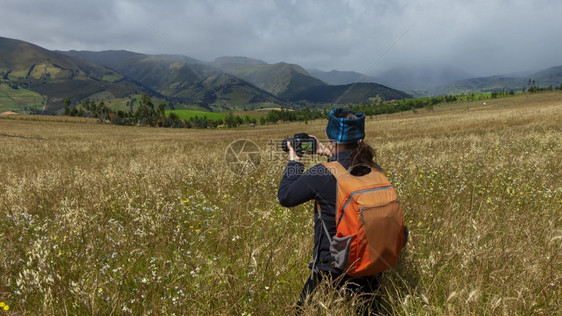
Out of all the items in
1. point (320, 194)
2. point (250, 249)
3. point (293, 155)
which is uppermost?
point (293, 155)

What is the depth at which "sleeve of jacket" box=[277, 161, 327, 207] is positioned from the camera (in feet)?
7.67

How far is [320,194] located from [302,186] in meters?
0.17

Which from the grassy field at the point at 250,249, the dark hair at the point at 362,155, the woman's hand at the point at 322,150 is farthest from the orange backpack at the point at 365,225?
the woman's hand at the point at 322,150

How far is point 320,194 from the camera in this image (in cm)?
234

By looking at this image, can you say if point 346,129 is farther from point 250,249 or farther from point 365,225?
point 250,249

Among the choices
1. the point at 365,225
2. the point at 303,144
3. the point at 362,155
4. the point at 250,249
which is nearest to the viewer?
the point at 365,225

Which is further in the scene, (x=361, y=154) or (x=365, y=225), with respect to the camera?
(x=361, y=154)

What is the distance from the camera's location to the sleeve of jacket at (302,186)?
2.34 m

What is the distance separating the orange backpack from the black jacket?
146 mm

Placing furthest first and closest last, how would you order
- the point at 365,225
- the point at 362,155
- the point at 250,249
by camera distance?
the point at 250,249
the point at 362,155
the point at 365,225

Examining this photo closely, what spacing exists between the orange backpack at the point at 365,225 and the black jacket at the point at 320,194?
15 centimetres

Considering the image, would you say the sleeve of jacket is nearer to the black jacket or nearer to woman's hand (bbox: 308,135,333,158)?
the black jacket

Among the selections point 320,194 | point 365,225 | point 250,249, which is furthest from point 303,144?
point 250,249

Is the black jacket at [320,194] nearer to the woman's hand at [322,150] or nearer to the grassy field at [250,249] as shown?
the woman's hand at [322,150]
